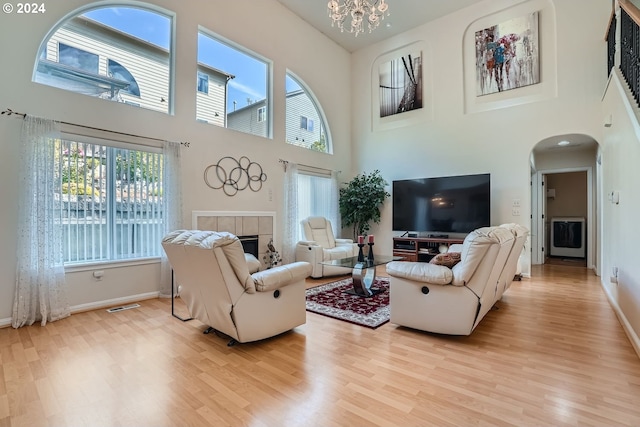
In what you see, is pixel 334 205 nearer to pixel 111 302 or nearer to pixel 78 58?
pixel 111 302

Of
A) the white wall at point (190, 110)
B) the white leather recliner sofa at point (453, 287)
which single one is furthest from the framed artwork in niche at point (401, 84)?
the white leather recliner sofa at point (453, 287)

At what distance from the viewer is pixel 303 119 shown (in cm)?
638

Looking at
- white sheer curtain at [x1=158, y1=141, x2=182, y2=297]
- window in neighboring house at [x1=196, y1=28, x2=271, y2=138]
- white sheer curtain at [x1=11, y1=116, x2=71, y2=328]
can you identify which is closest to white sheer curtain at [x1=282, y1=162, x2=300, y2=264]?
window in neighboring house at [x1=196, y1=28, x2=271, y2=138]

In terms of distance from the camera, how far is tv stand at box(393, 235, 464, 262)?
18.7ft

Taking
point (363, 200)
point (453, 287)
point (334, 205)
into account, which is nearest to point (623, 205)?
point (453, 287)

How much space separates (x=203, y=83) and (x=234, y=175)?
148cm

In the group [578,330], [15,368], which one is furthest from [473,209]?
[15,368]

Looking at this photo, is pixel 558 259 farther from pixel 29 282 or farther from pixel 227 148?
pixel 29 282

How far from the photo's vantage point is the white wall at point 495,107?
473 cm

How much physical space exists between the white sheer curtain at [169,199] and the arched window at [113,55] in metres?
0.66

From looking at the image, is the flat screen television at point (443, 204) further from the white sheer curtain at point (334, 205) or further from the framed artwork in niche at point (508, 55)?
the framed artwork in niche at point (508, 55)

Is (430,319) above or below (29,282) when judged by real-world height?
below

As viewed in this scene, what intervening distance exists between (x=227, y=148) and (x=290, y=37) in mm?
2787

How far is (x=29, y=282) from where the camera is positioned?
3.04 meters
